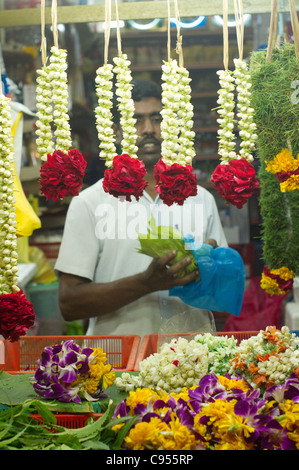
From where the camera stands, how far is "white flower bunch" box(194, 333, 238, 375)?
1.95 m

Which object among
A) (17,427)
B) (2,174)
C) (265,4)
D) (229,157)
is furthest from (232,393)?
(265,4)

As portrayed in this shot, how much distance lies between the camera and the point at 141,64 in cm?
261

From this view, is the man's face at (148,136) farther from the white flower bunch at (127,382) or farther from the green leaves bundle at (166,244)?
the white flower bunch at (127,382)

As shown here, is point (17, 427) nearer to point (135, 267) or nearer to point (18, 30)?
point (135, 267)

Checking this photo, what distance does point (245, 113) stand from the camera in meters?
2.03

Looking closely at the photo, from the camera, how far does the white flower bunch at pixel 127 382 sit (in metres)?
1.92

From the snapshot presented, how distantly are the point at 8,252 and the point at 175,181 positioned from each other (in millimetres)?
623

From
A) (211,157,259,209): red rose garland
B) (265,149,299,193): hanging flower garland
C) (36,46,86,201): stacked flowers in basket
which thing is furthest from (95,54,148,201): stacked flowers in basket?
(265,149,299,193): hanging flower garland

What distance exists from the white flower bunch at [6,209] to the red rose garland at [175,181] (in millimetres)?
513

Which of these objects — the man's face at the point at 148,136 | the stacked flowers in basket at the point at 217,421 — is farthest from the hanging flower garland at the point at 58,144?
the stacked flowers in basket at the point at 217,421

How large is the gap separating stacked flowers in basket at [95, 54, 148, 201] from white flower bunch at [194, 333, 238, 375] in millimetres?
587

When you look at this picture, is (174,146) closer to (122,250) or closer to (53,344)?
(122,250)

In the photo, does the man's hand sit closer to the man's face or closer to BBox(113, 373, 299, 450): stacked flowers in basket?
the man's face

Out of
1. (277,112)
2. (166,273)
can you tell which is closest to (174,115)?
(277,112)
